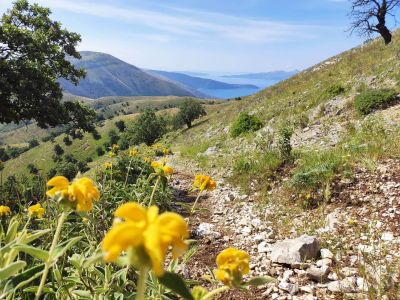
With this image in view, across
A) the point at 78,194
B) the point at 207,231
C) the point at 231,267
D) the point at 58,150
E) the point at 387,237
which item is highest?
the point at 78,194

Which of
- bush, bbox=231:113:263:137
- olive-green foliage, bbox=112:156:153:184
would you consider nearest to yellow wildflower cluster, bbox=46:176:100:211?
olive-green foliage, bbox=112:156:153:184

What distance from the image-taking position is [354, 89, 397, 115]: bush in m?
10.8

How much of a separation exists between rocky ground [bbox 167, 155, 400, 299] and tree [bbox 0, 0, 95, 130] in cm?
640

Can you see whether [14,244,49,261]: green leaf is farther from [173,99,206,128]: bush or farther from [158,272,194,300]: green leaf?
[173,99,206,128]: bush

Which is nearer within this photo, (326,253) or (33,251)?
(33,251)

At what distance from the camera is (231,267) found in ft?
4.50

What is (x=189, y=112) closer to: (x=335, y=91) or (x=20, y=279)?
(x=335, y=91)

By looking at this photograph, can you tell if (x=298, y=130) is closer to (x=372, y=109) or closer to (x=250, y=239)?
(x=372, y=109)

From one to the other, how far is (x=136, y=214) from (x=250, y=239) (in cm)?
447

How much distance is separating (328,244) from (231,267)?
3369 mm

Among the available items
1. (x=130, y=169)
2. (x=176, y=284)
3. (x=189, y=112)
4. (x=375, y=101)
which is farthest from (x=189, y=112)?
(x=176, y=284)

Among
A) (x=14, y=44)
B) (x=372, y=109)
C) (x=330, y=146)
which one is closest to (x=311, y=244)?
(x=330, y=146)

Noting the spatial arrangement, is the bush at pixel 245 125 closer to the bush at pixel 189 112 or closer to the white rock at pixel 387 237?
the white rock at pixel 387 237

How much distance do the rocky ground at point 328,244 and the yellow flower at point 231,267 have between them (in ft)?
5.59
